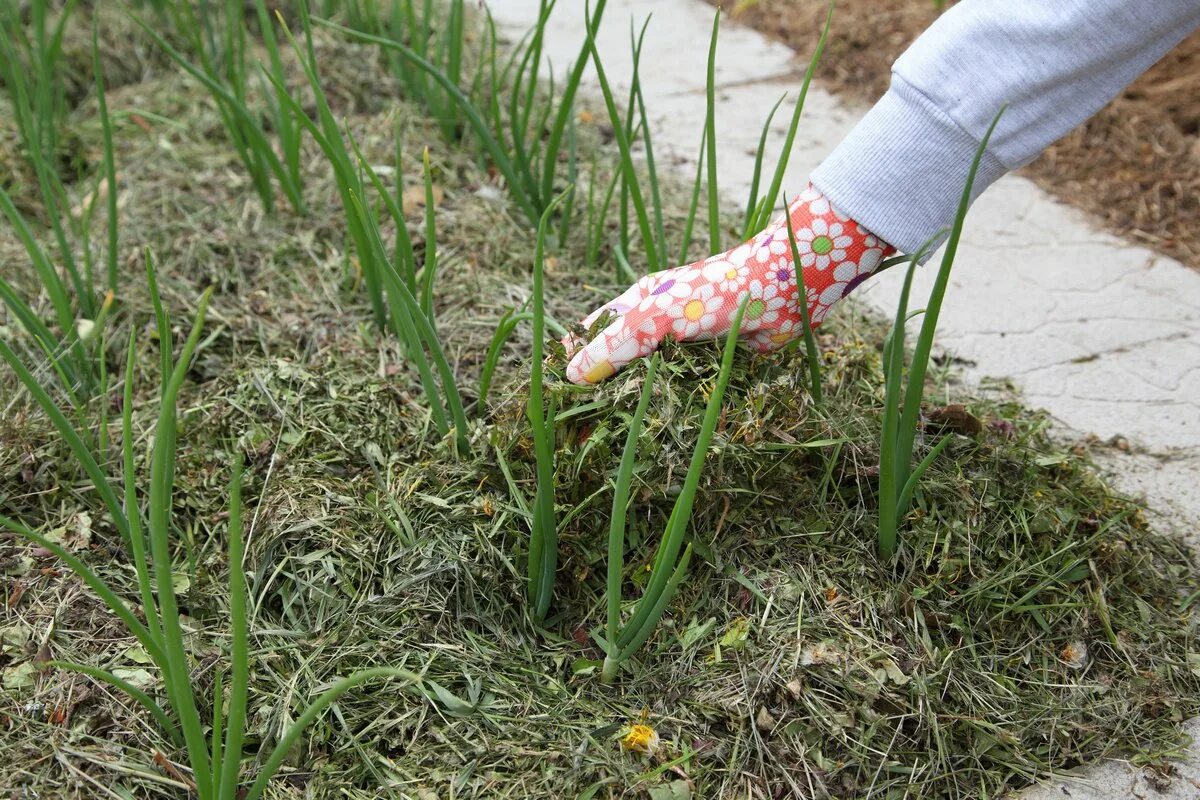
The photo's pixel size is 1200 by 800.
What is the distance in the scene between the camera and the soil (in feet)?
7.41

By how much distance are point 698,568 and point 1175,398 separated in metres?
0.96

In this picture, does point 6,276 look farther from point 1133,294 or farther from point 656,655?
point 1133,294

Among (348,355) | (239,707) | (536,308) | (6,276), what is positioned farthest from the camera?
(6,276)

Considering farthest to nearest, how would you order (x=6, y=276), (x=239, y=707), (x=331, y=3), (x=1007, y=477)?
(x=331, y=3)
(x=6, y=276)
(x=1007, y=477)
(x=239, y=707)

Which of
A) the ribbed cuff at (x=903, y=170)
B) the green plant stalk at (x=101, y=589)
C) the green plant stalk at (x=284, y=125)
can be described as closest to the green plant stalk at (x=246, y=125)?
the green plant stalk at (x=284, y=125)

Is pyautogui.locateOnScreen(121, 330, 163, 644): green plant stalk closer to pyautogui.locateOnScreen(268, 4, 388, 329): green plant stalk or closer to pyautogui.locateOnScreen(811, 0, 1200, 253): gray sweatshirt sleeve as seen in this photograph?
pyautogui.locateOnScreen(268, 4, 388, 329): green plant stalk

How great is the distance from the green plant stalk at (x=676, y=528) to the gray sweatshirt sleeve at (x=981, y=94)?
27 cm

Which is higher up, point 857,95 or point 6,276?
point 857,95

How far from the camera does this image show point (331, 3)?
106 inches

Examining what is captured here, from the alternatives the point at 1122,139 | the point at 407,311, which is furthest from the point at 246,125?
the point at 1122,139

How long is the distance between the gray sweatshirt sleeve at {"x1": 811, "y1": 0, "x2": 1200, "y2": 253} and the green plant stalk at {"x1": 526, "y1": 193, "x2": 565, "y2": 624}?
38 centimetres

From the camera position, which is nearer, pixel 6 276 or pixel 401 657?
pixel 401 657

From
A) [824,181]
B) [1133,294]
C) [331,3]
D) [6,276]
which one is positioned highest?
[824,181]

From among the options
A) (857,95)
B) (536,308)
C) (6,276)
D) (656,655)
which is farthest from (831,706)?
(857,95)
